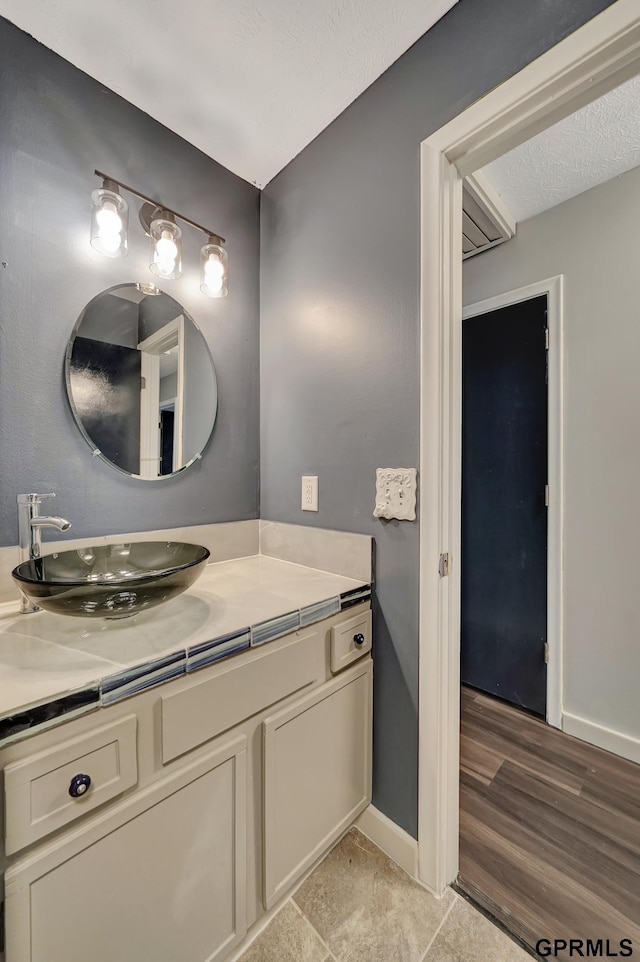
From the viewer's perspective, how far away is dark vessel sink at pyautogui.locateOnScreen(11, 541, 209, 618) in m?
0.76

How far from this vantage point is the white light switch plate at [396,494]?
1131 millimetres

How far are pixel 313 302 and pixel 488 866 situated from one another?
6.33 feet

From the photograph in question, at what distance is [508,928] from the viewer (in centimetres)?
100

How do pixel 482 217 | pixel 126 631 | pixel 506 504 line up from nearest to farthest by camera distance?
pixel 126 631, pixel 482 217, pixel 506 504

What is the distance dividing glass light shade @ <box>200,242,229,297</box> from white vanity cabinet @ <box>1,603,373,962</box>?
1.25m

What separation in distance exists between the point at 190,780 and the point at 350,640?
529 millimetres

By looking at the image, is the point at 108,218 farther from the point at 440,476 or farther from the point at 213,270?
the point at 440,476

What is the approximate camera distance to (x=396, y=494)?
1165mm

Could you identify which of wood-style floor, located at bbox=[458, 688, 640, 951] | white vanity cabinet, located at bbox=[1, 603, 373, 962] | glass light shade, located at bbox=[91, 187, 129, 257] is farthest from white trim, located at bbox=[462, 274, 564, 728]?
glass light shade, located at bbox=[91, 187, 129, 257]

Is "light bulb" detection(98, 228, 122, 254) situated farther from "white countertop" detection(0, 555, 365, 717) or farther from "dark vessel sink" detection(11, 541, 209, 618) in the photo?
"white countertop" detection(0, 555, 365, 717)

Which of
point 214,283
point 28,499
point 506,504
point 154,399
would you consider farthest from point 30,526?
point 506,504

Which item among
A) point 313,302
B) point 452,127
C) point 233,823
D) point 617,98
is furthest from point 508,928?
point 617,98

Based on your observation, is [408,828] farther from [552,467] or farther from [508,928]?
[552,467]

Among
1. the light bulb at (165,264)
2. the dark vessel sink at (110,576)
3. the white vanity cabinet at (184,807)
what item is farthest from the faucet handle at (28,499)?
the light bulb at (165,264)
